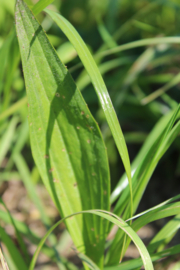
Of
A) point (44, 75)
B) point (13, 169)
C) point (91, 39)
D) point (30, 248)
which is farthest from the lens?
point (91, 39)

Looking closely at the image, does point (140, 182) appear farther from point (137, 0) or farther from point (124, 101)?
point (137, 0)

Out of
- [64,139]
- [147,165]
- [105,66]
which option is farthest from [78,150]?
[105,66]

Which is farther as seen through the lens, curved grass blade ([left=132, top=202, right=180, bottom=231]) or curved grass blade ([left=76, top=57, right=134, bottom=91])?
curved grass blade ([left=76, top=57, right=134, bottom=91])

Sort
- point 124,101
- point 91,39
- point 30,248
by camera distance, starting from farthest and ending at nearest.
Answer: point 91,39 → point 124,101 → point 30,248

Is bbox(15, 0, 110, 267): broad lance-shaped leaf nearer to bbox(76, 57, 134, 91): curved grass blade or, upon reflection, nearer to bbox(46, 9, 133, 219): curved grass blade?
bbox(46, 9, 133, 219): curved grass blade

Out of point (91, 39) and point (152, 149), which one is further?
point (91, 39)

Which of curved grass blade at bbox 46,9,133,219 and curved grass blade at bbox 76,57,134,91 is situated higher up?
curved grass blade at bbox 46,9,133,219

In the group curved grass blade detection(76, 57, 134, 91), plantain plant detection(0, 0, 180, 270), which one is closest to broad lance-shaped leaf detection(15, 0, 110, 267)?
plantain plant detection(0, 0, 180, 270)

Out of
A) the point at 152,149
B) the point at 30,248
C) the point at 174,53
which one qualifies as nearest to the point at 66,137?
the point at 152,149

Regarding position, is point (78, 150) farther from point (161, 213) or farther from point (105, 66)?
point (105, 66)
